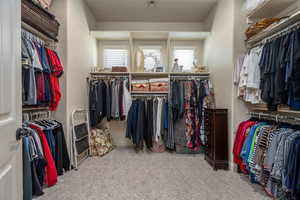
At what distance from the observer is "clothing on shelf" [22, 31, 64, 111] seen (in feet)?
6.13

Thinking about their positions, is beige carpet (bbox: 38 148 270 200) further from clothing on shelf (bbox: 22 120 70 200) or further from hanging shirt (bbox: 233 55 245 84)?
hanging shirt (bbox: 233 55 245 84)

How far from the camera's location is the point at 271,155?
177 centimetres

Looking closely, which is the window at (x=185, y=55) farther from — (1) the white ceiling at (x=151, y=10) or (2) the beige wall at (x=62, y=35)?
(2) the beige wall at (x=62, y=35)

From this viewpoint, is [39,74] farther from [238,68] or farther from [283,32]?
[283,32]

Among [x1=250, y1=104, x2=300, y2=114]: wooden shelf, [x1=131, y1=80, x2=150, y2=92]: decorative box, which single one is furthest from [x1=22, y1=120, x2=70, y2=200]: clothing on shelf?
[x1=250, y1=104, x2=300, y2=114]: wooden shelf

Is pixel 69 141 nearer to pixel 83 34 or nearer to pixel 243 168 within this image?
pixel 83 34

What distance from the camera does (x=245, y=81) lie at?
2283mm

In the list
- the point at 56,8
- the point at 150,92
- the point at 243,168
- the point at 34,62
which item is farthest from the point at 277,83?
the point at 56,8

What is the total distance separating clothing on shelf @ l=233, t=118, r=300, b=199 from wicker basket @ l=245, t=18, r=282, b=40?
1157mm

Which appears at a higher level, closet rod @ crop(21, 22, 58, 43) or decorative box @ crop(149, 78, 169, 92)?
closet rod @ crop(21, 22, 58, 43)

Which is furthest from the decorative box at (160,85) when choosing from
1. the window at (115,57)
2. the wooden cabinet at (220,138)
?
the wooden cabinet at (220,138)

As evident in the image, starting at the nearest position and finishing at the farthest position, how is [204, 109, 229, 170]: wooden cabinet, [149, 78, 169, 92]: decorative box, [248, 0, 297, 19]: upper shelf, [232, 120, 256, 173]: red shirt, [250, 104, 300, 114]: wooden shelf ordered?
[250, 104, 300, 114]: wooden shelf → [248, 0, 297, 19]: upper shelf → [232, 120, 256, 173]: red shirt → [204, 109, 229, 170]: wooden cabinet → [149, 78, 169, 92]: decorative box

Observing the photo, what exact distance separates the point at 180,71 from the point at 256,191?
231cm

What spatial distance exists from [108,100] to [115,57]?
125cm
